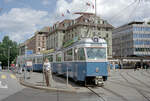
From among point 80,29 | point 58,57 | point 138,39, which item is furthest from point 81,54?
point 138,39

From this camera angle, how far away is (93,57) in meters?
13.7

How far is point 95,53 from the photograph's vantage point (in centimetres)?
1383

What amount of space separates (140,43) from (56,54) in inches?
2575

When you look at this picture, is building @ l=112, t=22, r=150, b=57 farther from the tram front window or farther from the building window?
the tram front window

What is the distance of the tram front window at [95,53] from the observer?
13.7 meters

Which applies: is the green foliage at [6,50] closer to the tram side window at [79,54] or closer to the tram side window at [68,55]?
the tram side window at [68,55]

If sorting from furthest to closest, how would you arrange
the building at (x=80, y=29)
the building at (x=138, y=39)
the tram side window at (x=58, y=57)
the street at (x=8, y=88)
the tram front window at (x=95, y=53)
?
the building at (x=138, y=39)
the building at (x=80, y=29)
the tram side window at (x=58, y=57)
the tram front window at (x=95, y=53)
the street at (x=8, y=88)

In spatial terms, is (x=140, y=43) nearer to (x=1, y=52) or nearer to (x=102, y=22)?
(x=102, y=22)

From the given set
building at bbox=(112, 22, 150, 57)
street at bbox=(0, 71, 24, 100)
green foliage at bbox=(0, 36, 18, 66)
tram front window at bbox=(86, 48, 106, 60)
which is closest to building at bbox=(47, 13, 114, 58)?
building at bbox=(112, 22, 150, 57)

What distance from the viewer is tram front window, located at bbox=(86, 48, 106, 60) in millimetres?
13711

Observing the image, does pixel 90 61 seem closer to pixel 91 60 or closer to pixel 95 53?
pixel 91 60

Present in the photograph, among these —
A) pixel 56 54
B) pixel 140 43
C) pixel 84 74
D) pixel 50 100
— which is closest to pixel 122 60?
pixel 140 43

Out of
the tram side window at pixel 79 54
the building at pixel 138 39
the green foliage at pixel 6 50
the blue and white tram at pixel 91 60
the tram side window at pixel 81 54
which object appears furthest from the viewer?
the green foliage at pixel 6 50

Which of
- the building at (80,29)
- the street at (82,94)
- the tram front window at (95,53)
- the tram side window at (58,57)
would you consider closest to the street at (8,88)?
the street at (82,94)
